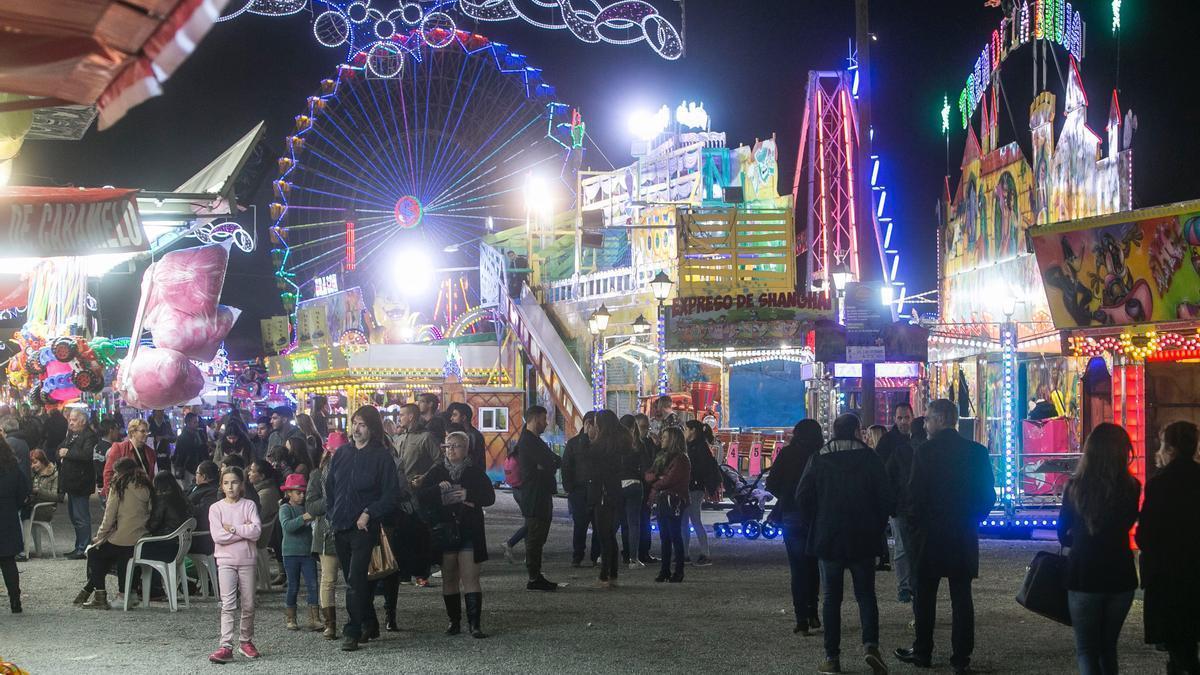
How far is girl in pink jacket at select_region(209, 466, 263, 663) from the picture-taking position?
363 inches

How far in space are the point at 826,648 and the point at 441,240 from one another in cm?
3803

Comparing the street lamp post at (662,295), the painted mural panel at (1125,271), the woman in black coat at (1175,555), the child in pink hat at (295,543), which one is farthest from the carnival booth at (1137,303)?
the child in pink hat at (295,543)

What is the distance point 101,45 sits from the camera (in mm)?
3320

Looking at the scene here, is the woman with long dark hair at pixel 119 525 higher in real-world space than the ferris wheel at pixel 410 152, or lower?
lower

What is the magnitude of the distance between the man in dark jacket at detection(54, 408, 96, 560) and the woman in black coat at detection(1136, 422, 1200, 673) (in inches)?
488

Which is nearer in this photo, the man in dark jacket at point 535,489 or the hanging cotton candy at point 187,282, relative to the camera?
the hanging cotton candy at point 187,282

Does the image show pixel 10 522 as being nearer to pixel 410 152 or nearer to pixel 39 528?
pixel 39 528

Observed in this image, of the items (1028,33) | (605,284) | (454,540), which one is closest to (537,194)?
(605,284)

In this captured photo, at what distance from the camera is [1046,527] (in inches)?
679

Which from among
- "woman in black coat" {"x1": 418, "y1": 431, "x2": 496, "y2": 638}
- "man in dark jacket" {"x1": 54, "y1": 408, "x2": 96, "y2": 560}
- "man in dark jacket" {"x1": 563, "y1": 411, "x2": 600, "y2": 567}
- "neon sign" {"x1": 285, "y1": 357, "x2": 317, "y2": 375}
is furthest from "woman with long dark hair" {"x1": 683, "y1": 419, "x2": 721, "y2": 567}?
"neon sign" {"x1": 285, "y1": 357, "x2": 317, "y2": 375}

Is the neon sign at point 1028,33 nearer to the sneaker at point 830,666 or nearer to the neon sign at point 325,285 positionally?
the sneaker at point 830,666

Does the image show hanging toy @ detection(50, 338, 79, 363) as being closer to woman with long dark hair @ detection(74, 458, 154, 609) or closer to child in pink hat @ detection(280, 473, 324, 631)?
woman with long dark hair @ detection(74, 458, 154, 609)

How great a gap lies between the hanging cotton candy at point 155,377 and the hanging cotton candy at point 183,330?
0.09m

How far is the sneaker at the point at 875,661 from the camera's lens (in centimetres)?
816
